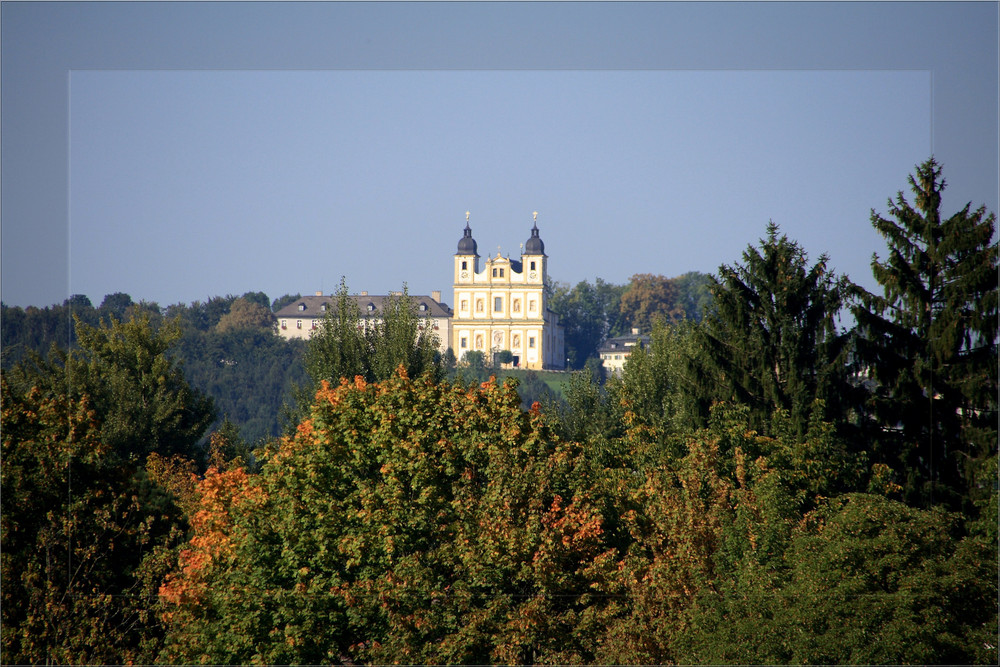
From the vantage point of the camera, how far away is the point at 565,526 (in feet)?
49.9

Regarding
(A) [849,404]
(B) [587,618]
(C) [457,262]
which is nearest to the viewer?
(B) [587,618]

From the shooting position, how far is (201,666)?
1433cm

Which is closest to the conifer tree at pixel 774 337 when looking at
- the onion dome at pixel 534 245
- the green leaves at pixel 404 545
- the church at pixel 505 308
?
the green leaves at pixel 404 545

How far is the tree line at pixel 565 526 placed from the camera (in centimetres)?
1368

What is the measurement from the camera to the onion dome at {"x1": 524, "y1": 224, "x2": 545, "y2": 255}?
400ft

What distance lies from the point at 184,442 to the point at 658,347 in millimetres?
13851

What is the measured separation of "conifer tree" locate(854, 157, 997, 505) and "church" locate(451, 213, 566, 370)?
9429 centimetres

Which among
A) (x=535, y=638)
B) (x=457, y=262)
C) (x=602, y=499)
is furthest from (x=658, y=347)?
(x=457, y=262)

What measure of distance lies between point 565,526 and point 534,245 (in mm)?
107667

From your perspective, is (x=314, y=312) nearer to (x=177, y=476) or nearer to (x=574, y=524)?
(x=177, y=476)

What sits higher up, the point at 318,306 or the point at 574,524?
the point at 318,306

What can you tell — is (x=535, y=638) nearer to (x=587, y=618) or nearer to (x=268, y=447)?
(x=587, y=618)

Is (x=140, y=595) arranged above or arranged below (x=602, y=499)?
below

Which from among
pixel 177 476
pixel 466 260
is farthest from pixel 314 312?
pixel 177 476
